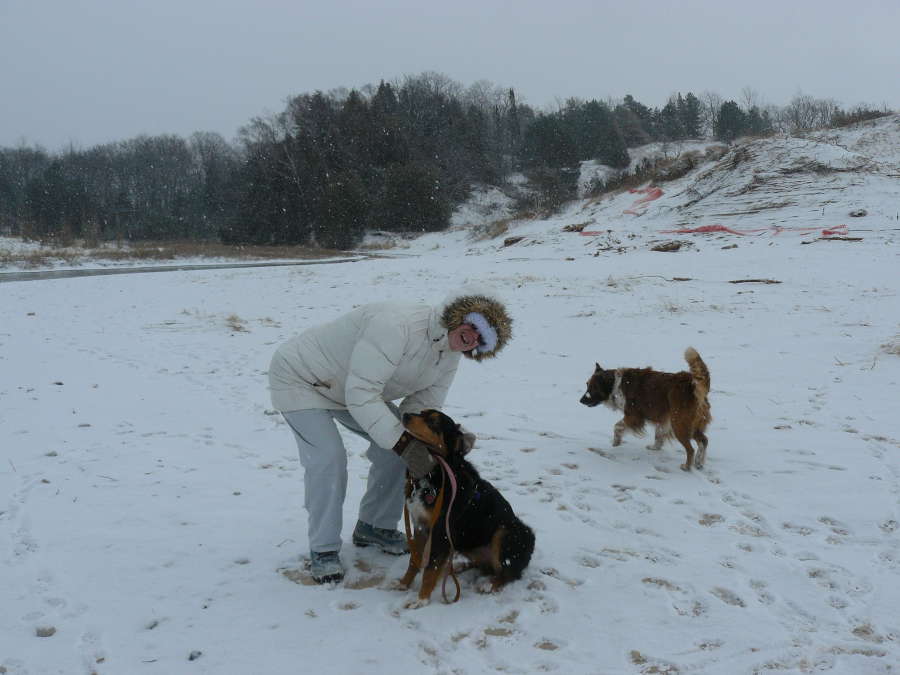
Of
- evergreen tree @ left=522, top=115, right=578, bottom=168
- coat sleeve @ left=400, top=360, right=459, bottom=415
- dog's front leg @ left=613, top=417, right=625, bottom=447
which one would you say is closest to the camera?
coat sleeve @ left=400, top=360, right=459, bottom=415

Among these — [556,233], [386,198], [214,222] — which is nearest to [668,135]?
[386,198]

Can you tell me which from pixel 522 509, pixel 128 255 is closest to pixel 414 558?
pixel 522 509

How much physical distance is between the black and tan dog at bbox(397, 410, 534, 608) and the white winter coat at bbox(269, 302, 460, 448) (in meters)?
0.23

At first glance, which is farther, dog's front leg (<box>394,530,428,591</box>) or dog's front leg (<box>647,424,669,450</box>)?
dog's front leg (<box>647,424,669,450</box>)

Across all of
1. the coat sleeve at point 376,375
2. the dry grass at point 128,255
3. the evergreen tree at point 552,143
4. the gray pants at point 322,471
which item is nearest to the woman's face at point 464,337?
the coat sleeve at point 376,375

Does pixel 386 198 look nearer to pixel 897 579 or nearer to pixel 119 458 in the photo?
pixel 119 458

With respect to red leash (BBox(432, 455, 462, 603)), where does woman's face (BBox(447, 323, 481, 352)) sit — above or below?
above

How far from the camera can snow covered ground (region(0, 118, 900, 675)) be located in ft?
9.16

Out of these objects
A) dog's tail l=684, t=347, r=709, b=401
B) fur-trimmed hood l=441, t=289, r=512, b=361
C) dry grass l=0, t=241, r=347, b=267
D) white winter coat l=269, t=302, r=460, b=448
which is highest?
dry grass l=0, t=241, r=347, b=267

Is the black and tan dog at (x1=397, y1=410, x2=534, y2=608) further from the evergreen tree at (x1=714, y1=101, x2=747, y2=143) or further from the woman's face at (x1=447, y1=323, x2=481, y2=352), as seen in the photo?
the evergreen tree at (x1=714, y1=101, x2=747, y2=143)

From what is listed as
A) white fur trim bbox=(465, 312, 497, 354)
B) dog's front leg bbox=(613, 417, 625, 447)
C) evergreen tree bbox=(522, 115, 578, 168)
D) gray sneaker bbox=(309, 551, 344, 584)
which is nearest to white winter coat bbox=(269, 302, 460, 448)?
white fur trim bbox=(465, 312, 497, 354)

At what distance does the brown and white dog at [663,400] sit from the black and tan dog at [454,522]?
230 cm

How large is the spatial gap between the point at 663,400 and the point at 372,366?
308cm

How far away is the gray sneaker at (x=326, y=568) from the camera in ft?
11.0
